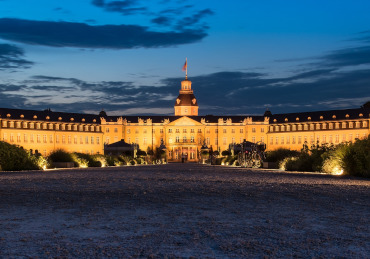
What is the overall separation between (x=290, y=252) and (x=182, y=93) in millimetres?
172331

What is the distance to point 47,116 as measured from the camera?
14150 centimetres

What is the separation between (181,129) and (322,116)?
43.9 metres

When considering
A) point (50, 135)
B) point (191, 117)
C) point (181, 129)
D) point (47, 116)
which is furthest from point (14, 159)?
point (191, 117)

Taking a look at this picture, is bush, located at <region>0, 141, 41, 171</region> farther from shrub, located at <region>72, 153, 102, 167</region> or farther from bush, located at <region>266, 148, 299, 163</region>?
bush, located at <region>266, 148, 299, 163</region>

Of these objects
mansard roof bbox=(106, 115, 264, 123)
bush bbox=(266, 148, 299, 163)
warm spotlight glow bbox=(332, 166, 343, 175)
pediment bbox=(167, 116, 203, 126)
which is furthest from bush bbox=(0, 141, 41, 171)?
mansard roof bbox=(106, 115, 264, 123)

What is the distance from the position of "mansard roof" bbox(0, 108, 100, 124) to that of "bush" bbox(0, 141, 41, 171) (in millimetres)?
94438

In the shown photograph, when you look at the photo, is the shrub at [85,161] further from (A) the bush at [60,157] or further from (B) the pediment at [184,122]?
(B) the pediment at [184,122]

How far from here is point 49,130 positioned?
458 ft

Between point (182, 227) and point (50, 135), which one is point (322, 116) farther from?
point (182, 227)

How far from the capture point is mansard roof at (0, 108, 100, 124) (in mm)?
133000

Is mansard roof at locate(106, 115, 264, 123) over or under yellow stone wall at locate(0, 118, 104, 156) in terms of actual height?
over

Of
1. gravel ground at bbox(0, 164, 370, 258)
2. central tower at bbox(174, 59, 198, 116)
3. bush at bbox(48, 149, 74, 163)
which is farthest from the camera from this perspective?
central tower at bbox(174, 59, 198, 116)

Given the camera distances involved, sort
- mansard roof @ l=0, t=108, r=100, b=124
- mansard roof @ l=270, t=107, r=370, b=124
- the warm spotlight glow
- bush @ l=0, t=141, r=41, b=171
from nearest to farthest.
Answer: the warm spotlight glow
bush @ l=0, t=141, r=41, b=171
mansard roof @ l=0, t=108, r=100, b=124
mansard roof @ l=270, t=107, r=370, b=124

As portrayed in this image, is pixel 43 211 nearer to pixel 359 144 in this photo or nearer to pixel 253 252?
pixel 253 252
